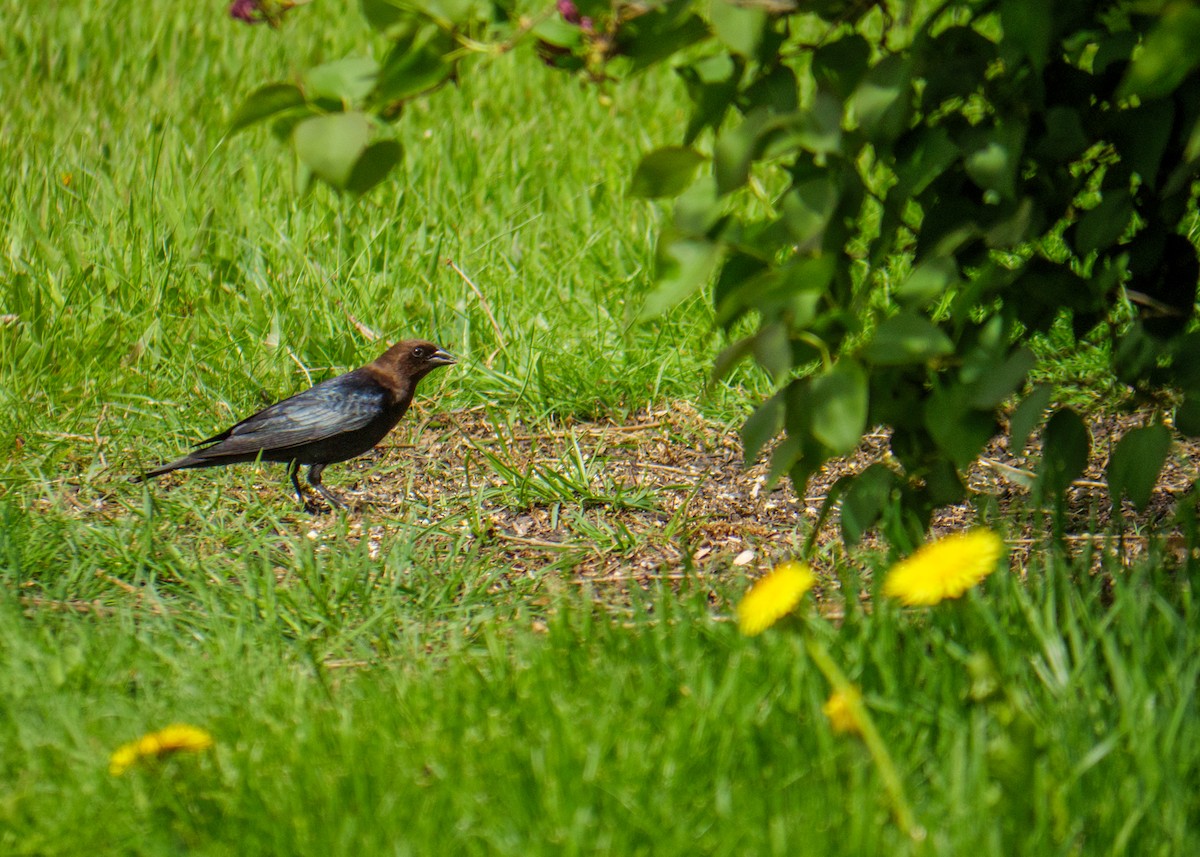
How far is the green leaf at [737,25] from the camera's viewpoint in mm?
1948

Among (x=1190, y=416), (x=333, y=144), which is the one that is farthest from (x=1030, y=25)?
(x=333, y=144)

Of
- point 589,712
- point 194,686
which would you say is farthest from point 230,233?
point 589,712

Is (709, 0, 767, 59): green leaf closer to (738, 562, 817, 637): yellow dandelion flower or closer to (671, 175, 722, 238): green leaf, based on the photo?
(671, 175, 722, 238): green leaf

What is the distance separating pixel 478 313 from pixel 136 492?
4.54 feet

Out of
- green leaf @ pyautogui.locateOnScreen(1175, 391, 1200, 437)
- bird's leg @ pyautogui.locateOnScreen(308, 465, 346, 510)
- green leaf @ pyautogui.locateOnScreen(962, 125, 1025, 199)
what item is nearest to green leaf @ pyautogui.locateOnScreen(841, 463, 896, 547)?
green leaf @ pyautogui.locateOnScreen(1175, 391, 1200, 437)

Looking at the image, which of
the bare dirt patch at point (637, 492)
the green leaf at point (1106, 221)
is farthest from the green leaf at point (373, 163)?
the bare dirt patch at point (637, 492)

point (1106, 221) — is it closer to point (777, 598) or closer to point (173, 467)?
point (777, 598)

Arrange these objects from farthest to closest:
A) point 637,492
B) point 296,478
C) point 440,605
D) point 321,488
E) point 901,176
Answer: point 296,478 < point 321,488 < point 637,492 < point 440,605 < point 901,176

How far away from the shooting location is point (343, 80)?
78.5 inches

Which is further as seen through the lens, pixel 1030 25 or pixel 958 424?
pixel 958 424

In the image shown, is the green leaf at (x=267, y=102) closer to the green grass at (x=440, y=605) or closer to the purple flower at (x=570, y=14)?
the purple flower at (x=570, y=14)

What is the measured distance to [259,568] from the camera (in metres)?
3.53

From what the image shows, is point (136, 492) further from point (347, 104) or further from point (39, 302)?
point (347, 104)

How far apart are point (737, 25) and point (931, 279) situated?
1.66 ft
